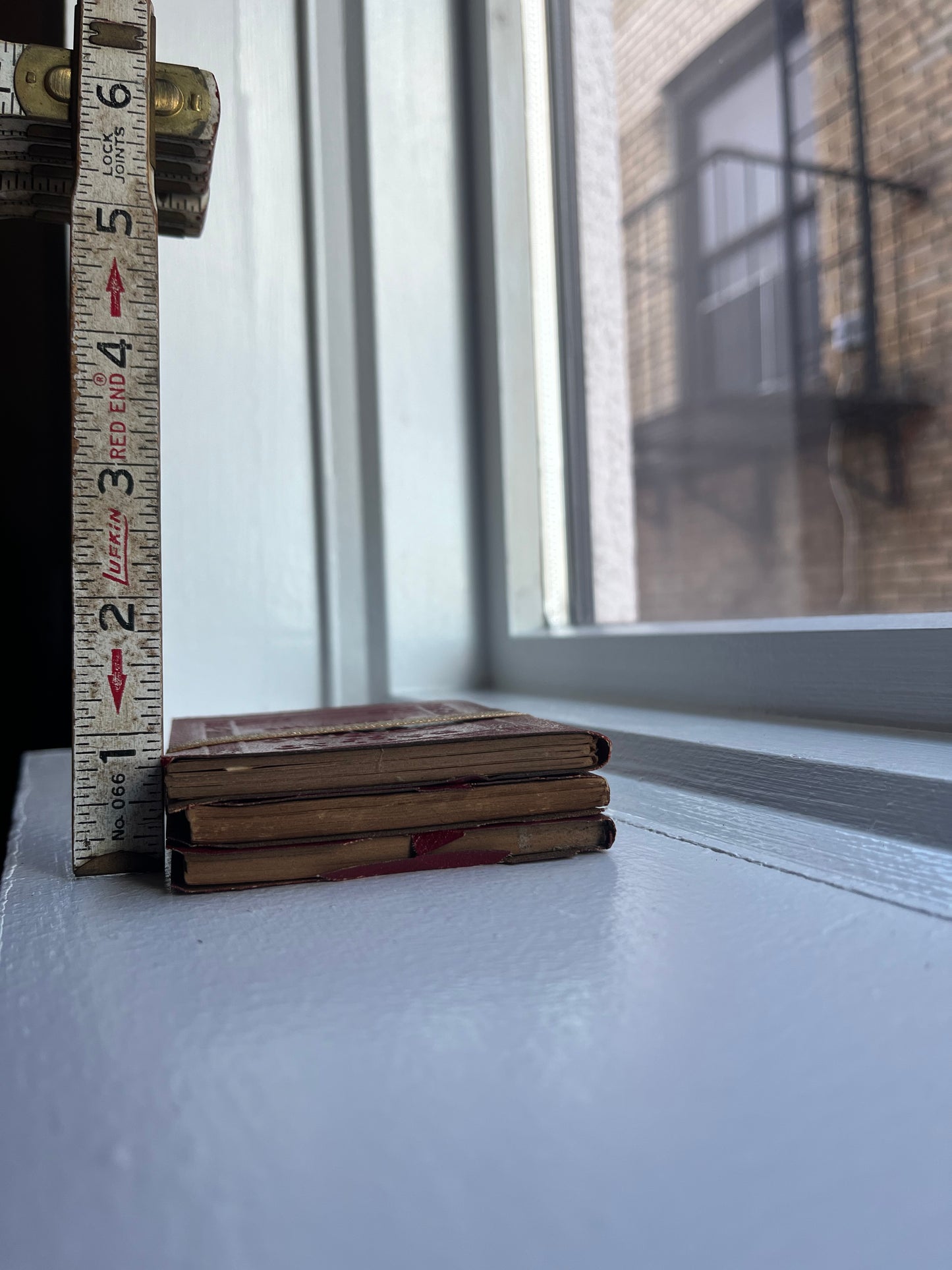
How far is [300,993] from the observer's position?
0.41 metres

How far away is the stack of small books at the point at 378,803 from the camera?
21.6 inches

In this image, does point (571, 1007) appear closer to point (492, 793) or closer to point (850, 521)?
point (492, 793)

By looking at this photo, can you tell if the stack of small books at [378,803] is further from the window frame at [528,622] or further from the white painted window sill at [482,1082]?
the window frame at [528,622]

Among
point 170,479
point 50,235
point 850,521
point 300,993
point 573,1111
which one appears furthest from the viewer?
point 850,521

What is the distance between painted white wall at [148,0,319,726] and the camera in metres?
1.39

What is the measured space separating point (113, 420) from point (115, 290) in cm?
8

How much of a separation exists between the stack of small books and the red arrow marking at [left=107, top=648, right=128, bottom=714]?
0.05m

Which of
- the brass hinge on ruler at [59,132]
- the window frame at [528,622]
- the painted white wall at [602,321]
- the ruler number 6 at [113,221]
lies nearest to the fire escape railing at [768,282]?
the painted white wall at [602,321]

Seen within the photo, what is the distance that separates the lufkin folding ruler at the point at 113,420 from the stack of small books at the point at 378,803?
0.13ft

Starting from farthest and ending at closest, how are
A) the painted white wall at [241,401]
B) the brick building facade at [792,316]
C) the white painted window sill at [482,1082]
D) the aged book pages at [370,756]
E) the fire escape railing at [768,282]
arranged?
the fire escape railing at [768,282], the brick building facade at [792,316], the painted white wall at [241,401], the aged book pages at [370,756], the white painted window sill at [482,1082]

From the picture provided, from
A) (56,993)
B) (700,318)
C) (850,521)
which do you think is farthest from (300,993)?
(700,318)

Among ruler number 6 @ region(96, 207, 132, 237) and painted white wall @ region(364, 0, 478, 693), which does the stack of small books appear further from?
painted white wall @ region(364, 0, 478, 693)

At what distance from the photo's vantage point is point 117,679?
0.58 meters

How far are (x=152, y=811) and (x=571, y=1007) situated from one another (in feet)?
1.04
